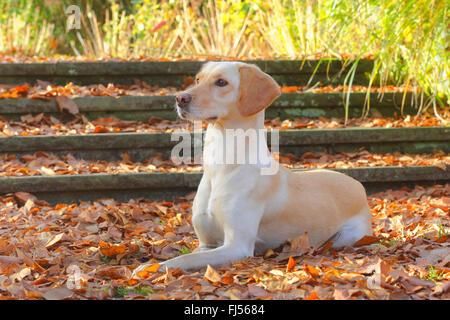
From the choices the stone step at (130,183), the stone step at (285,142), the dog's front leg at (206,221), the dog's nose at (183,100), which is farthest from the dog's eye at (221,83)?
the stone step at (285,142)

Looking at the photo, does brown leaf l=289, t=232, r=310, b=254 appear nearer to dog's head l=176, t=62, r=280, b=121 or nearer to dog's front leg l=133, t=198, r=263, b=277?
dog's front leg l=133, t=198, r=263, b=277

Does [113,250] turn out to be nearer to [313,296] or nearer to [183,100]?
[183,100]

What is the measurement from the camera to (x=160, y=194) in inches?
180

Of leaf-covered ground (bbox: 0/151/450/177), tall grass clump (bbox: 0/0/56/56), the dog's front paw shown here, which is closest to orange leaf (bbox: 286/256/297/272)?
the dog's front paw

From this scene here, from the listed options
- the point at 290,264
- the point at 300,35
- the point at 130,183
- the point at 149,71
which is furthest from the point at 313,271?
the point at 300,35

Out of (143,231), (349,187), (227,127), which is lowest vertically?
(143,231)

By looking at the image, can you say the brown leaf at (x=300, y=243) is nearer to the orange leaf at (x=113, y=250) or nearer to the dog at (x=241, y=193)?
the dog at (x=241, y=193)

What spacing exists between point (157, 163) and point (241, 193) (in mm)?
2012

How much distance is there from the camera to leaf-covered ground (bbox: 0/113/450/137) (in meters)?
5.08

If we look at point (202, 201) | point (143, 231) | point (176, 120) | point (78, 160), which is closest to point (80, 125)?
point (78, 160)

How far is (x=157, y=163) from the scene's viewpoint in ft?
15.9
